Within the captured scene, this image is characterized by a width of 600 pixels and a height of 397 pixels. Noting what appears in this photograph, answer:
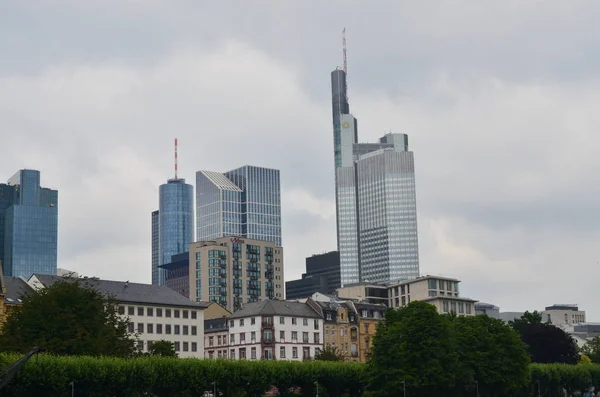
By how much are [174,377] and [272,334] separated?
71.9m

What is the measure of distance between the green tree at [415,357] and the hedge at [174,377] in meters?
6.11

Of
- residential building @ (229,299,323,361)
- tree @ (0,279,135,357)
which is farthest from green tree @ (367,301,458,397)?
residential building @ (229,299,323,361)

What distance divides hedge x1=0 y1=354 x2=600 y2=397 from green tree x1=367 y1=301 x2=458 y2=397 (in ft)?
20.0

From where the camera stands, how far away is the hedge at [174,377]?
106938 mm

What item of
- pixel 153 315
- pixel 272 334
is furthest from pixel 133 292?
pixel 272 334

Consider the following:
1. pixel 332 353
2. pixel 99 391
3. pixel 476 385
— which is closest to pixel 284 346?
pixel 332 353

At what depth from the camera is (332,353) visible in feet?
575

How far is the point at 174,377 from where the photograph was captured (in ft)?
402

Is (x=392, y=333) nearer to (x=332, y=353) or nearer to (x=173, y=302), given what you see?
(x=332, y=353)

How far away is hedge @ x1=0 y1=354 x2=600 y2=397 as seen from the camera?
107 metres

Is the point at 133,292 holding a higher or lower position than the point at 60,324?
higher

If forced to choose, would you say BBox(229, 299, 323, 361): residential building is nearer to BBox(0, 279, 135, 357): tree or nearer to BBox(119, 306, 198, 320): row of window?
BBox(119, 306, 198, 320): row of window

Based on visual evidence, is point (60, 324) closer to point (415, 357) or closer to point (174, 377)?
point (174, 377)

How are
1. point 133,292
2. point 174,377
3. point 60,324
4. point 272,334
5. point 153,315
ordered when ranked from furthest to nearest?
point 272,334 → point 133,292 → point 153,315 → point 174,377 → point 60,324
